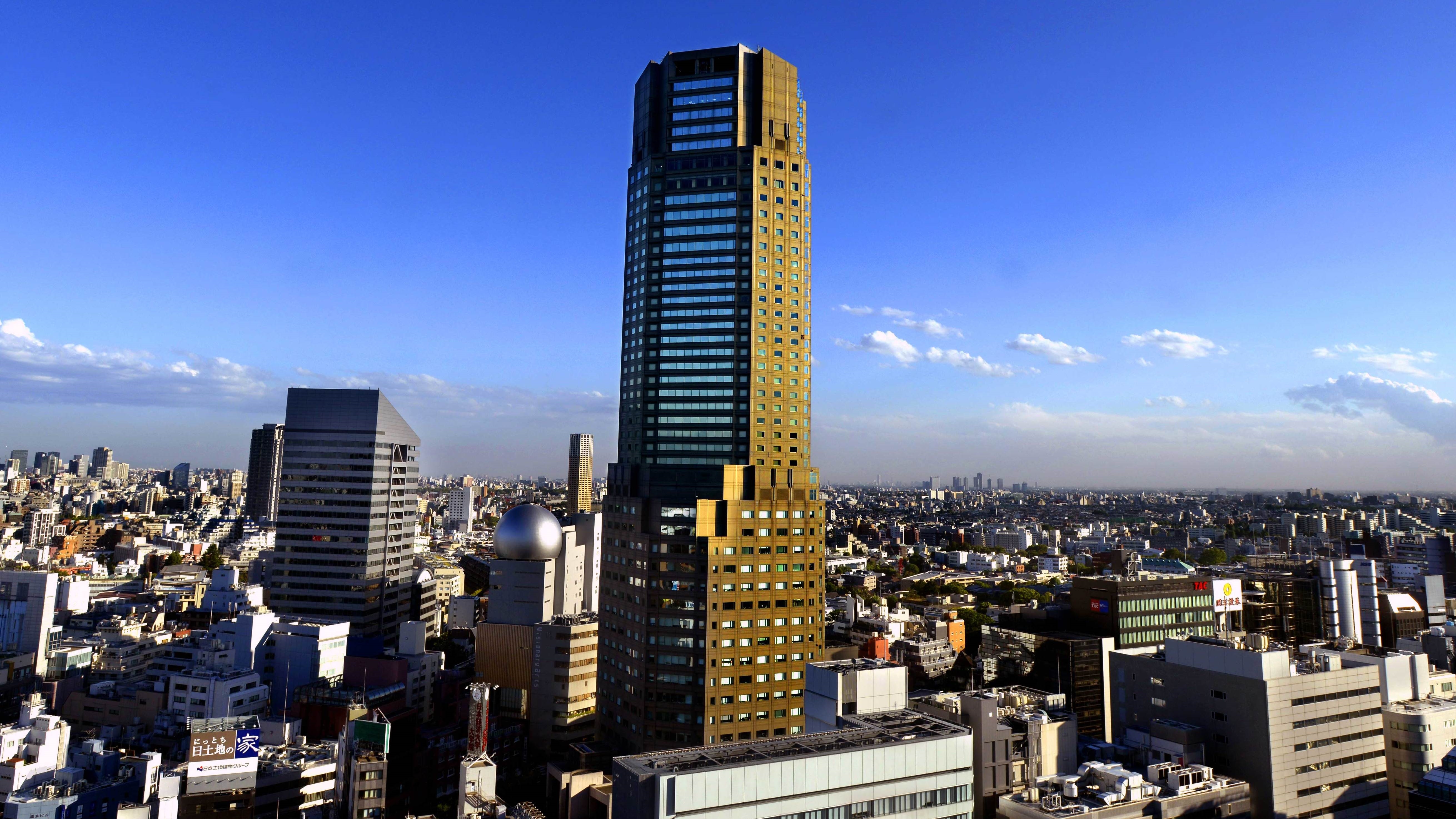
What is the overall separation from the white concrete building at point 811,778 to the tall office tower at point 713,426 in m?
31.3

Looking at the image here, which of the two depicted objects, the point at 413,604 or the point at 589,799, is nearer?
the point at 589,799

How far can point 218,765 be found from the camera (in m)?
50.9

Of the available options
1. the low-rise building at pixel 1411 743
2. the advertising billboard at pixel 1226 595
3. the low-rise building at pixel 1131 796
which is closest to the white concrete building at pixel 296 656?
the low-rise building at pixel 1131 796

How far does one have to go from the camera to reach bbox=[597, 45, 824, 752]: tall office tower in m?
71.1

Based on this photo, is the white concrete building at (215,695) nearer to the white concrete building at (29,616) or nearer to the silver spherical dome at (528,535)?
the silver spherical dome at (528,535)

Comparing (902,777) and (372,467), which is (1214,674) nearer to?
(902,777)

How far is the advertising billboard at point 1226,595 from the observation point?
318ft

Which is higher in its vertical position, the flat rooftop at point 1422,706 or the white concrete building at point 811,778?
the white concrete building at point 811,778

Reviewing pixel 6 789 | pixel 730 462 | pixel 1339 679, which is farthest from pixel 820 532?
pixel 6 789

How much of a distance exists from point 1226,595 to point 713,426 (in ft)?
213

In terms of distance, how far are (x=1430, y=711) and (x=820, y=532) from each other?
43538 mm

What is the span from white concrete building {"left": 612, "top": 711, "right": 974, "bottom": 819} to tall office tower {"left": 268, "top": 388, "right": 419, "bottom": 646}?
86.7m

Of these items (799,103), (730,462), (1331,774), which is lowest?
(1331,774)

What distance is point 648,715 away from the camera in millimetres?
70125
